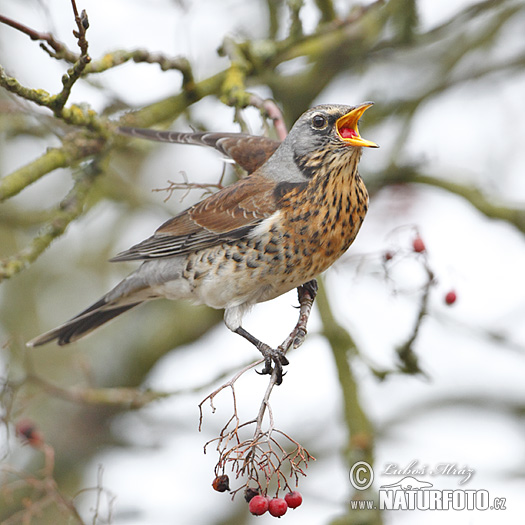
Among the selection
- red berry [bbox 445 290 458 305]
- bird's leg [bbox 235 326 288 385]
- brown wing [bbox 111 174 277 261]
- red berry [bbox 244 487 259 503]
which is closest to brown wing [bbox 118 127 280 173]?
brown wing [bbox 111 174 277 261]

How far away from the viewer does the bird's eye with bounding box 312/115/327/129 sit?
377 cm

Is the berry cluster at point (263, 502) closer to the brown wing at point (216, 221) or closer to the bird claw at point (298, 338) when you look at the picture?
the bird claw at point (298, 338)

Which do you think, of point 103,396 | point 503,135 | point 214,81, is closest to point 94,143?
point 214,81

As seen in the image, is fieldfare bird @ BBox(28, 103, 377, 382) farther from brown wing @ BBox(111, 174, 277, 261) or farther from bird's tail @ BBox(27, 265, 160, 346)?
bird's tail @ BBox(27, 265, 160, 346)

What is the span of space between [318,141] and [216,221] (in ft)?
2.38

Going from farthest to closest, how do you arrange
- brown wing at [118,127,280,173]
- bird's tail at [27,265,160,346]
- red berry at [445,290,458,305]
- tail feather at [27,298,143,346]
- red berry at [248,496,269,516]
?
tail feather at [27,298,143,346], bird's tail at [27,265,160,346], red berry at [445,290,458,305], brown wing at [118,127,280,173], red berry at [248,496,269,516]

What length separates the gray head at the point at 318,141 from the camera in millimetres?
3729

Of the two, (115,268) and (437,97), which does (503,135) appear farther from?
(115,268)

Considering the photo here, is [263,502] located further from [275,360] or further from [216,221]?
[216,221]

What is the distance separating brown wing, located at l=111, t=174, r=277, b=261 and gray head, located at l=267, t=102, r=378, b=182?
6.0 inches

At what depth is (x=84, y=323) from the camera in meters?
4.76

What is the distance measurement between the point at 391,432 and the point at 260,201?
2799 mm

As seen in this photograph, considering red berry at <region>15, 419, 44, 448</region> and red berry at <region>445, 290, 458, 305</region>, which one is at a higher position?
red berry at <region>445, 290, 458, 305</region>

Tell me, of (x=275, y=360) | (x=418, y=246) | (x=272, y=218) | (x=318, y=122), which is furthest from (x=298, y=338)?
(x=318, y=122)
